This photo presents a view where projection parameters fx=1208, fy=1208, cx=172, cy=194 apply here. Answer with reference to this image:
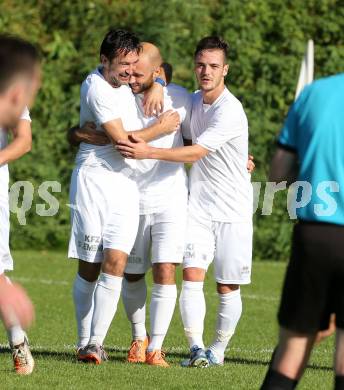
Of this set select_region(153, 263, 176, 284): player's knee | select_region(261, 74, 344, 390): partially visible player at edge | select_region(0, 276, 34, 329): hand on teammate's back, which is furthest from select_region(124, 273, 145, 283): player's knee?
select_region(0, 276, 34, 329): hand on teammate's back

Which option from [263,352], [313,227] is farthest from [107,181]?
[313,227]

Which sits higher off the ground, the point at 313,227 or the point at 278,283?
the point at 313,227

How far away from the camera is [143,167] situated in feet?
29.6

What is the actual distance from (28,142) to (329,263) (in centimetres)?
322

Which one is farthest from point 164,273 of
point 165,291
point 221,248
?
point 221,248

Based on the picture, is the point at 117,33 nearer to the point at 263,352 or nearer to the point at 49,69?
the point at 263,352

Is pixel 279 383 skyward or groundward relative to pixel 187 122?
groundward

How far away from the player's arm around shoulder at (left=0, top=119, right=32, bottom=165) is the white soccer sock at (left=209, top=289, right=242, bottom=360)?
2.01m

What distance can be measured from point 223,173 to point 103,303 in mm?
1328

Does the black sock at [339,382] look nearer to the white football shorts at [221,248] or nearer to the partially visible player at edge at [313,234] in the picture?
the partially visible player at edge at [313,234]

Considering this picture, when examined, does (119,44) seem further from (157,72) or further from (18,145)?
(18,145)

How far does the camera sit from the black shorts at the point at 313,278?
543cm

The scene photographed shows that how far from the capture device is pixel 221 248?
9.02 metres

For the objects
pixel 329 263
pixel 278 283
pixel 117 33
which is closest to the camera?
pixel 329 263
